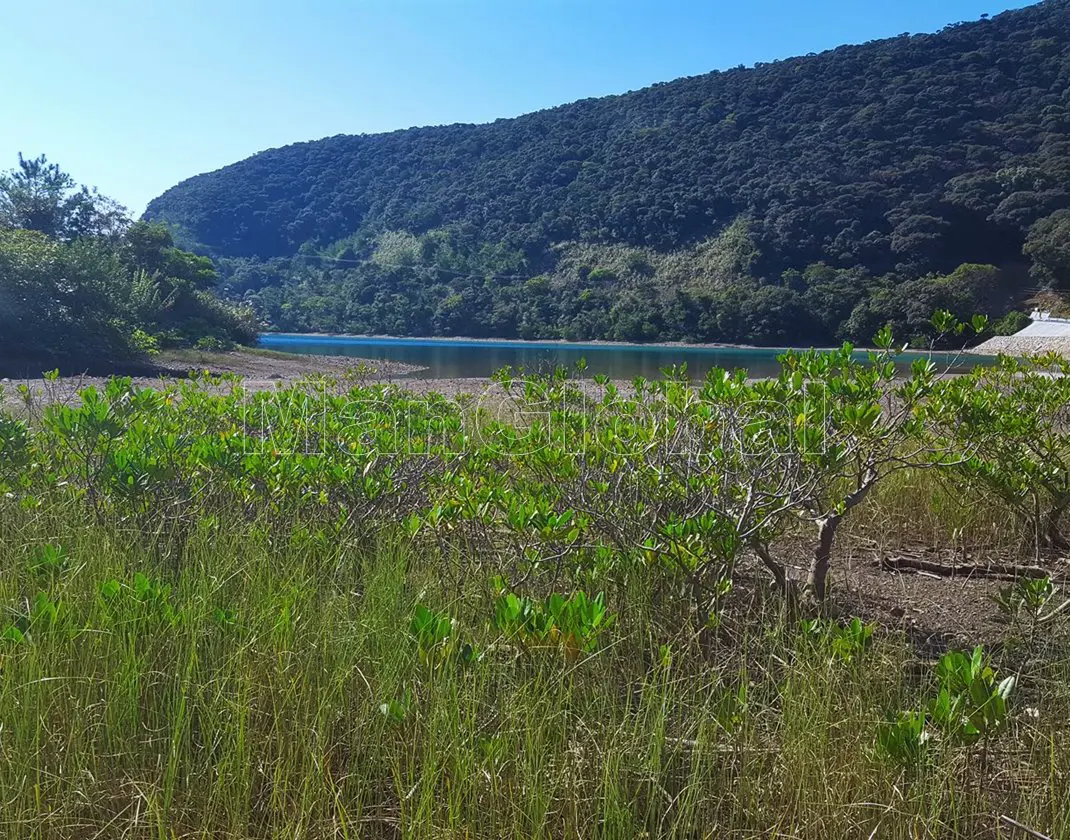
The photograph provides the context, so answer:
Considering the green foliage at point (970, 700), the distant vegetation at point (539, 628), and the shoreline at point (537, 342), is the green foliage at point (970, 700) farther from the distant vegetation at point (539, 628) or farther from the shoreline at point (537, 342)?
the shoreline at point (537, 342)

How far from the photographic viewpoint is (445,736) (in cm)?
149

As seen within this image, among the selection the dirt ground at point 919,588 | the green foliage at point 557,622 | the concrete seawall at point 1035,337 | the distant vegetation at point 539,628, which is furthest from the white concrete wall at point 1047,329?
the green foliage at point 557,622

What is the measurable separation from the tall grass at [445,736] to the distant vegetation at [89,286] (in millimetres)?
18365

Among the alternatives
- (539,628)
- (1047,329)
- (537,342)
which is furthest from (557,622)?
(537,342)

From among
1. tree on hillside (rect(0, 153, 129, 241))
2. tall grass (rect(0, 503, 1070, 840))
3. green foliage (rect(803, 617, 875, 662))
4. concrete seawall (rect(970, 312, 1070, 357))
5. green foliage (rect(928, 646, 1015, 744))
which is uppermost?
tree on hillside (rect(0, 153, 129, 241))

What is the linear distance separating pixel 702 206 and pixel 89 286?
49085 millimetres

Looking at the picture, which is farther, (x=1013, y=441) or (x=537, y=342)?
(x=537, y=342)

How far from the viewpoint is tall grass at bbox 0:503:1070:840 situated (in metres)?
1.37

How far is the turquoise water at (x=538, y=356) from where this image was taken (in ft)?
67.5

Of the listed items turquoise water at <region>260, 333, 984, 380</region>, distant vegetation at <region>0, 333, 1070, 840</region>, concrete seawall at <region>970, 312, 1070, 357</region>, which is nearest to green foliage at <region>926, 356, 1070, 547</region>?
distant vegetation at <region>0, 333, 1070, 840</region>

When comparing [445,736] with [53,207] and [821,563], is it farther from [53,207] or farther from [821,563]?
[53,207]

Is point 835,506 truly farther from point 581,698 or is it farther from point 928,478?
point 928,478

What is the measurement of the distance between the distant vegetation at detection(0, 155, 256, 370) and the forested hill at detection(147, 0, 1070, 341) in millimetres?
26185

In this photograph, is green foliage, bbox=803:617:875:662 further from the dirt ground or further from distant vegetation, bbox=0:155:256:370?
distant vegetation, bbox=0:155:256:370
